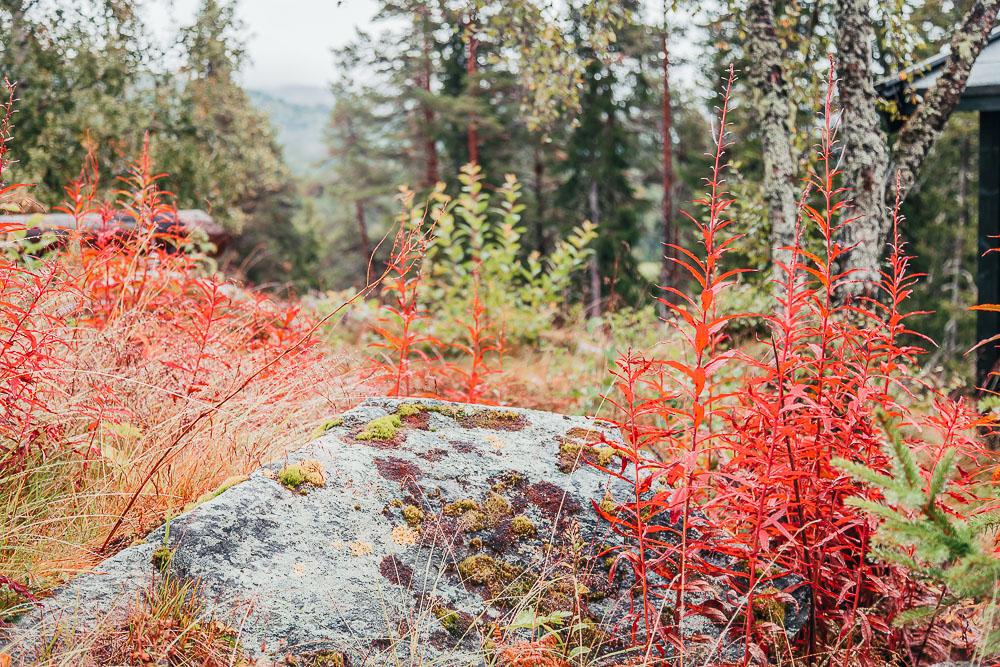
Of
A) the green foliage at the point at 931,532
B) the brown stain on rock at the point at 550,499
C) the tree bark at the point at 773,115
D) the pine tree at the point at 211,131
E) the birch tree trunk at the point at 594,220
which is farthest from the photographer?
the birch tree trunk at the point at 594,220

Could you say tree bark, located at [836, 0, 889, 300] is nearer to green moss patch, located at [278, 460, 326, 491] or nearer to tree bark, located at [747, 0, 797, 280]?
tree bark, located at [747, 0, 797, 280]

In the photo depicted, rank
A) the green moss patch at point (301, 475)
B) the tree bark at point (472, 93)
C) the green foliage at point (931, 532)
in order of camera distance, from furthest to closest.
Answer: the tree bark at point (472, 93) < the green moss patch at point (301, 475) < the green foliage at point (931, 532)

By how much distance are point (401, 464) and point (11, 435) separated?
127cm

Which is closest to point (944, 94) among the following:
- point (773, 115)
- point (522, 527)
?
point (773, 115)

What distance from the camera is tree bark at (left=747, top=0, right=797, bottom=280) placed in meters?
4.48

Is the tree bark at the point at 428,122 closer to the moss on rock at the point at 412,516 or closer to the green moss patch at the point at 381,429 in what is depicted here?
the green moss patch at the point at 381,429

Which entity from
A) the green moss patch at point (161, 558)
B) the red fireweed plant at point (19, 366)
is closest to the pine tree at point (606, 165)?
the red fireweed plant at point (19, 366)

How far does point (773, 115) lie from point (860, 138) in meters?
0.60

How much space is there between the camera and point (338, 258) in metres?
27.9

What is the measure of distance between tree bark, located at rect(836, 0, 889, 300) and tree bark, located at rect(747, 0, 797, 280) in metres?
0.38

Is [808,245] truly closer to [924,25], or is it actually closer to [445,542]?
[445,542]

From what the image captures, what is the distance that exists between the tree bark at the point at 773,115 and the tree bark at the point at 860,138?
0.38 meters

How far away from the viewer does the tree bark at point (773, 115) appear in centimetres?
448

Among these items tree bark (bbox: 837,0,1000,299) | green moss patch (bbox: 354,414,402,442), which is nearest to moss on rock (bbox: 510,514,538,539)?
green moss patch (bbox: 354,414,402,442)
